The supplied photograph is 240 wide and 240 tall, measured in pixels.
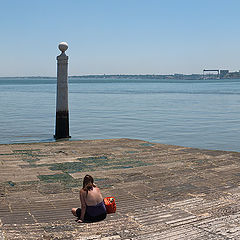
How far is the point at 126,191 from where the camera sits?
7.89 m

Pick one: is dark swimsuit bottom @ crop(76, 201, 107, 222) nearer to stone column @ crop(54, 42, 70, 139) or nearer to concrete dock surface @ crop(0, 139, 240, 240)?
concrete dock surface @ crop(0, 139, 240, 240)

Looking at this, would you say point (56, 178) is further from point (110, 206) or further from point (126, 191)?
point (110, 206)

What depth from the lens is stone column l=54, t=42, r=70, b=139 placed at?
15891mm

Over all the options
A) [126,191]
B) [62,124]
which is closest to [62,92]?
[62,124]

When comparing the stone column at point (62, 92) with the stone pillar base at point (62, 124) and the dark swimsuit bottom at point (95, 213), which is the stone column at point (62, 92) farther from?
the dark swimsuit bottom at point (95, 213)

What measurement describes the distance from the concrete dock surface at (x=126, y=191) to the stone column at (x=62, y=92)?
148 inches

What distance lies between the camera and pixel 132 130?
81.5 ft

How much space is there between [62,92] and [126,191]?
29.4 feet

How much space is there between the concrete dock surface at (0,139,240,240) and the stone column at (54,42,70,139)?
3.76 metres

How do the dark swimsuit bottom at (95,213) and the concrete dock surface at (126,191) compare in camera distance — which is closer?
the concrete dock surface at (126,191)

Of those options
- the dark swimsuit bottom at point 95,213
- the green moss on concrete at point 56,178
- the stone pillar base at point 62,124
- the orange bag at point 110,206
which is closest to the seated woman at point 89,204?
the dark swimsuit bottom at point 95,213

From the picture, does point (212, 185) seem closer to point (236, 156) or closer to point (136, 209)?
point (136, 209)

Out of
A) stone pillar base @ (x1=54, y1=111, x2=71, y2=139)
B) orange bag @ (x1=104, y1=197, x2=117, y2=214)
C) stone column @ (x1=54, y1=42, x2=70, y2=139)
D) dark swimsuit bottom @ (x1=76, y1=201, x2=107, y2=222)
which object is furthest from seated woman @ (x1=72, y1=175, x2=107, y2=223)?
stone pillar base @ (x1=54, y1=111, x2=71, y2=139)

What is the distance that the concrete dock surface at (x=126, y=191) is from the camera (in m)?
5.80
